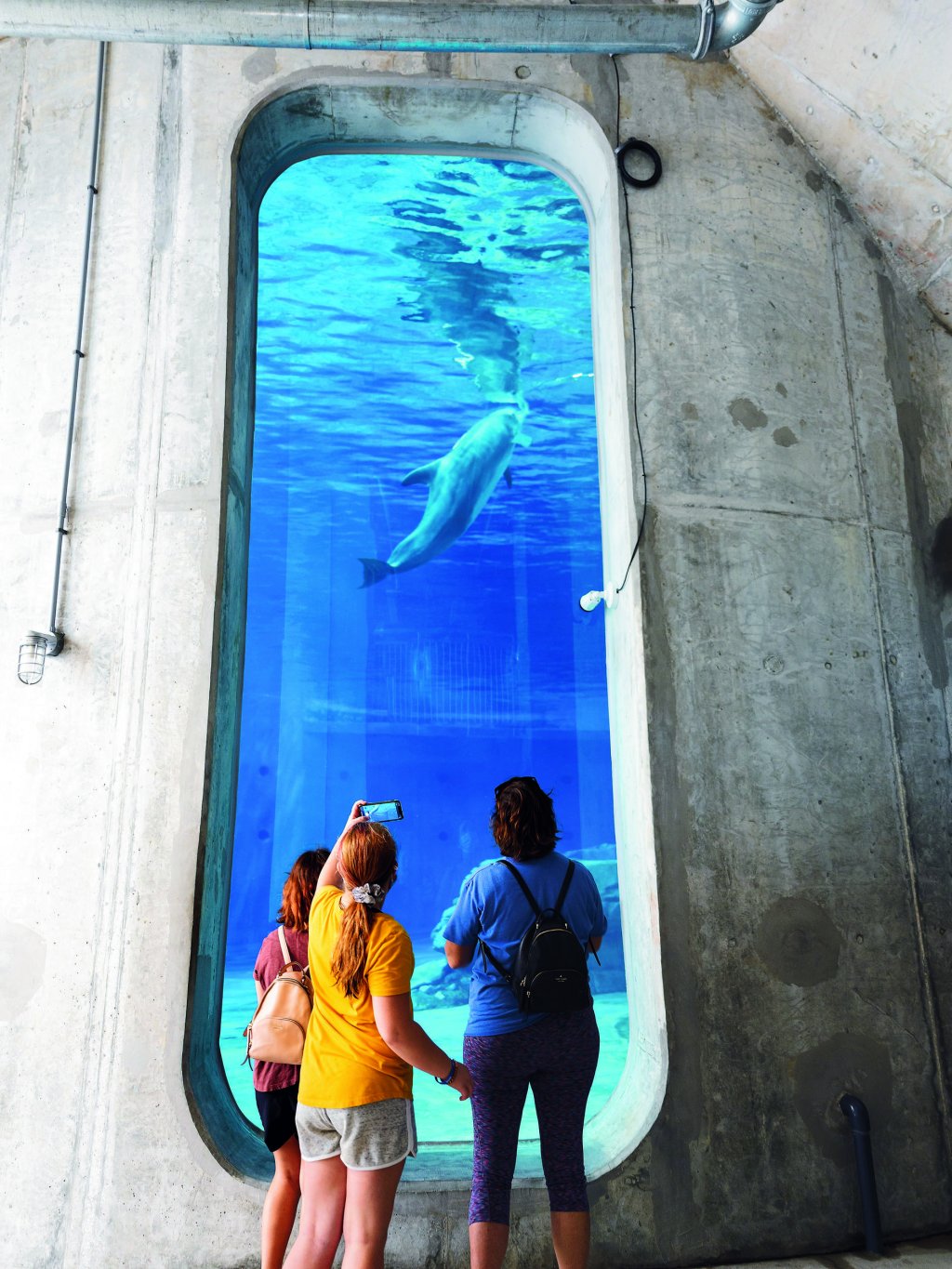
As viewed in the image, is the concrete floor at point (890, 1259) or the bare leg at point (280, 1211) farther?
the concrete floor at point (890, 1259)

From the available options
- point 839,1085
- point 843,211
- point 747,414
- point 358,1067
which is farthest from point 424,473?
point 358,1067

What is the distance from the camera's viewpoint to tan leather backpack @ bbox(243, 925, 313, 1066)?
229cm

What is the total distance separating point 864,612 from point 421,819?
36.1 meters

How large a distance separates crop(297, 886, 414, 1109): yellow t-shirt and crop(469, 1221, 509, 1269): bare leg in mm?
536

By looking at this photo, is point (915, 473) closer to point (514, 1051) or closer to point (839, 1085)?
point (839, 1085)

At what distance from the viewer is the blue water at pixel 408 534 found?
1380 cm

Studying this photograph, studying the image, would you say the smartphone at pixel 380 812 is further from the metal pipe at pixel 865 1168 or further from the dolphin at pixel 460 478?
the dolphin at pixel 460 478

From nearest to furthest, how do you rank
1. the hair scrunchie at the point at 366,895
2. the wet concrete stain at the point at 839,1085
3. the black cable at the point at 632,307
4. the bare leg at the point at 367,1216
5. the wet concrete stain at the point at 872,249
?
the bare leg at the point at 367,1216 < the hair scrunchie at the point at 366,895 < the wet concrete stain at the point at 839,1085 < the black cable at the point at 632,307 < the wet concrete stain at the point at 872,249

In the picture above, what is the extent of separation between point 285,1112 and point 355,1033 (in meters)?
0.53

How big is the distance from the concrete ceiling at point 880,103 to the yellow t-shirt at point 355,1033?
388 centimetres

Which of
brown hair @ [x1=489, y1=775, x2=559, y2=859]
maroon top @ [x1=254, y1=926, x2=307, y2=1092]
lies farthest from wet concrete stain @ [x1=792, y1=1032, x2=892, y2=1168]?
maroon top @ [x1=254, y1=926, x2=307, y2=1092]

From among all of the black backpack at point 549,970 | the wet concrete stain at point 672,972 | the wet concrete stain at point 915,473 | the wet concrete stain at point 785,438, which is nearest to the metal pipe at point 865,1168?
the wet concrete stain at point 672,972

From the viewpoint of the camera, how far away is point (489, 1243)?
7.75 ft

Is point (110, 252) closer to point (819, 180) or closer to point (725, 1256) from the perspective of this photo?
point (819, 180)
